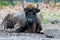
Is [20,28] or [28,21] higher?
[28,21]

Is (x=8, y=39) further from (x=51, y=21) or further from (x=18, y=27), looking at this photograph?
(x=51, y=21)

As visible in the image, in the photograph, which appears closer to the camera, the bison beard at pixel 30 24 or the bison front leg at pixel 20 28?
the bison beard at pixel 30 24

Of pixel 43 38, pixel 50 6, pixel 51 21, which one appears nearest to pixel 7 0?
pixel 50 6

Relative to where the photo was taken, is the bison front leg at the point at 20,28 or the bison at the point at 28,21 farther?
the bison front leg at the point at 20,28

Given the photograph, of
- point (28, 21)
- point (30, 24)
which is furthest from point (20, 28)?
point (28, 21)

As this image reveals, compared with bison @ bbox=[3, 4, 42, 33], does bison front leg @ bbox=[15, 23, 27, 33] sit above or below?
below

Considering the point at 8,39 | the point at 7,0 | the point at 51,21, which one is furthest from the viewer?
the point at 7,0

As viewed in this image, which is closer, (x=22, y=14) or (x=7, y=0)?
(x=22, y=14)

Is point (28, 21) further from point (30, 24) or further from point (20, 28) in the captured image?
point (20, 28)

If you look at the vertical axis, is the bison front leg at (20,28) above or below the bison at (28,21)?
below

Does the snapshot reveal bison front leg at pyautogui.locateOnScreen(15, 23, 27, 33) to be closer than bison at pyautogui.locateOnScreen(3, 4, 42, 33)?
No

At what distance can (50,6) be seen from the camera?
22.2 m

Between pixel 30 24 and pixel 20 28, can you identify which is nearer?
pixel 30 24

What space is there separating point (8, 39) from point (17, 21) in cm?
205
